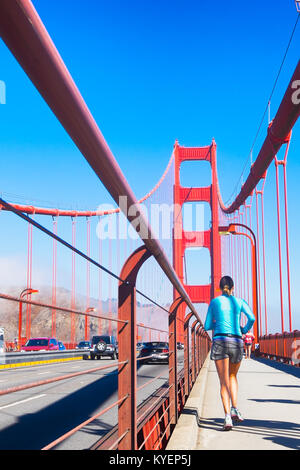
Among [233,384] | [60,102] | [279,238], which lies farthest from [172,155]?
[60,102]

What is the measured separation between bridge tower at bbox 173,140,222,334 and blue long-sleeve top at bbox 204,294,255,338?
38.9 meters

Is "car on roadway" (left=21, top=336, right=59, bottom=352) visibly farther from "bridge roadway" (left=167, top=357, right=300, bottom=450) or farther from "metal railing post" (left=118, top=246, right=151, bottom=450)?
"metal railing post" (left=118, top=246, right=151, bottom=450)

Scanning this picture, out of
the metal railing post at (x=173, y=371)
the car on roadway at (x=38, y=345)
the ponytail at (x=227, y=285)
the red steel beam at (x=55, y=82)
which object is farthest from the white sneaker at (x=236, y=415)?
the car on roadway at (x=38, y=345)

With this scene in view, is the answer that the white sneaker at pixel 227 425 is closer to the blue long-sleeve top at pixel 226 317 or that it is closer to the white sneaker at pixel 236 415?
the white sneaker at pixel 236 415

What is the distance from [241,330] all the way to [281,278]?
60.8ft

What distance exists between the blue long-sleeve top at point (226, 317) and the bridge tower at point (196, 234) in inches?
1533

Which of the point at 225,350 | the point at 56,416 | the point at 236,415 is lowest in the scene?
the point at 56,416

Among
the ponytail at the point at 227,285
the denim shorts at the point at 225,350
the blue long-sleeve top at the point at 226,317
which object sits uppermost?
the ponytail at the point at 227,285

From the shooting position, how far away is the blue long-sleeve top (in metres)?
5.64

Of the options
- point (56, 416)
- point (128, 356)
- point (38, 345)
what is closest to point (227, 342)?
point (128, 356)

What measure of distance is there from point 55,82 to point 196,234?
164ft

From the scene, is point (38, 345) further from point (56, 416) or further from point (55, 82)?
point (55, 82)

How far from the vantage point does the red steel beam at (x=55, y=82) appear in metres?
1.24

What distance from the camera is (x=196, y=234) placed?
51438 millimetres
